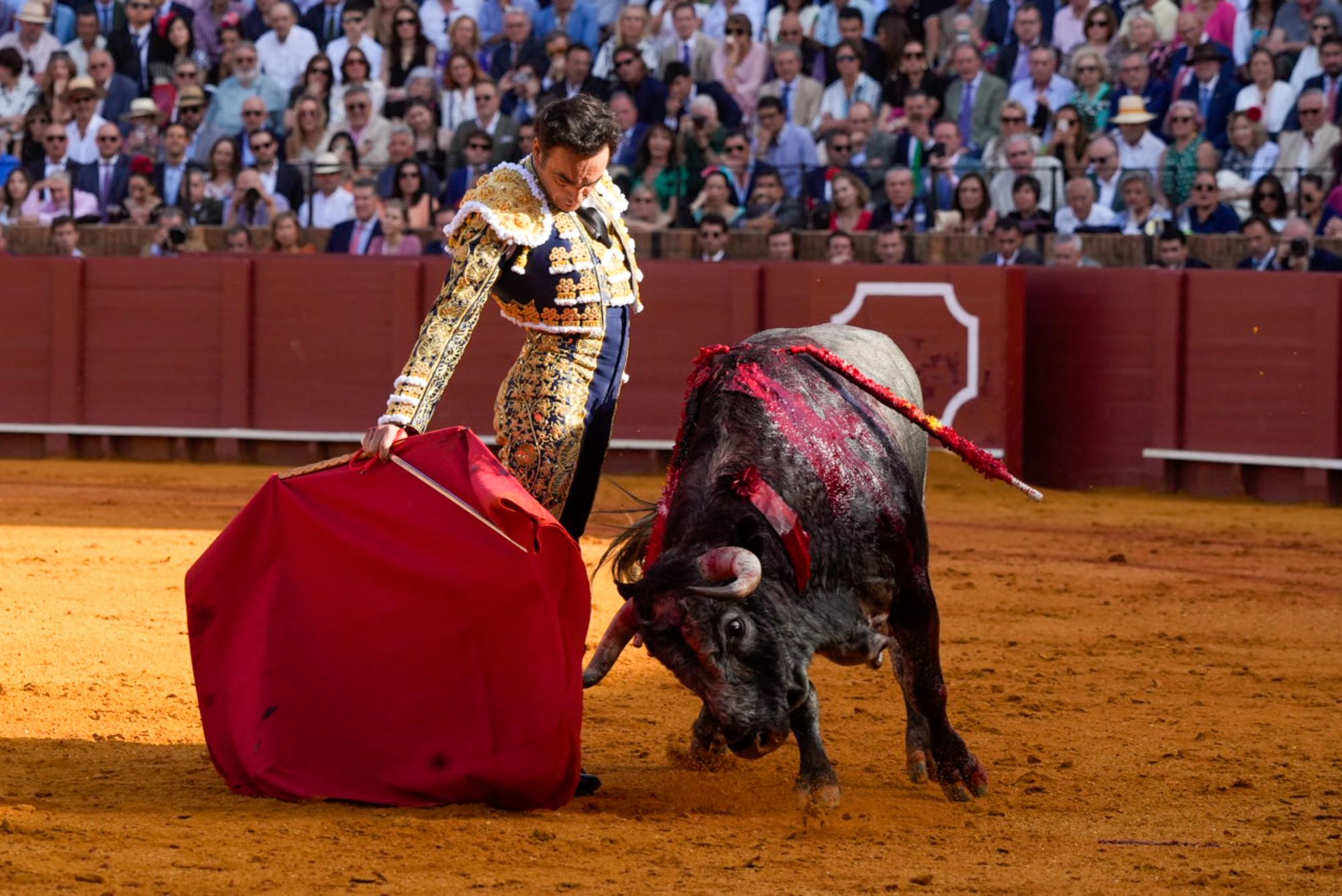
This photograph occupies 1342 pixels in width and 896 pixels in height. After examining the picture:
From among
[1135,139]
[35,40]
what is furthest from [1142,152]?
[35,40]

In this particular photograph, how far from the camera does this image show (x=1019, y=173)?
8758 mm

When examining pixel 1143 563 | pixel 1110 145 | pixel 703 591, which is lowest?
pixel 1143 563

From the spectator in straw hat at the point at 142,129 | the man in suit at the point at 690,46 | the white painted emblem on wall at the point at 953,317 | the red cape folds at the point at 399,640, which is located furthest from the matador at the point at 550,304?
the spectator in straw hat at the point at 142,129

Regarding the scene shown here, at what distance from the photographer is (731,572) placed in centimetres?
307

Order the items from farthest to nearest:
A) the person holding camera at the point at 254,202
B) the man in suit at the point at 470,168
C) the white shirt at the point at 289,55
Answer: the white shirt at the point at 289,55
the person holding camera at the point at 254,202
the man in suit at the point at 470,168

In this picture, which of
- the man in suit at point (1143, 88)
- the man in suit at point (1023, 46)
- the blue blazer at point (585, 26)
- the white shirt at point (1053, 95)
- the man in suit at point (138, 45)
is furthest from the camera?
the man in suit at point (138, 45)

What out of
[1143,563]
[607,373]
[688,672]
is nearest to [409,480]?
[607,373]

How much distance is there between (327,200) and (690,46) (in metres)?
2.13

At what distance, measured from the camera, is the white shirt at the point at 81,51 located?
37.1 feet

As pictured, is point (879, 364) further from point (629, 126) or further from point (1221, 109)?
point (629, 126)

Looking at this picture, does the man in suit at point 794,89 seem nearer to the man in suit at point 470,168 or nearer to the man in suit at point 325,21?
the man in suit at point 470,168

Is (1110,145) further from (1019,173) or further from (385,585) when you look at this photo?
(385,585)

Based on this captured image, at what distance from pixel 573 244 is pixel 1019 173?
564 centimetres

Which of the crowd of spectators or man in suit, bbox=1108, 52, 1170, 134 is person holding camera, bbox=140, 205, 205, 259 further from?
man in suit, bbox=1108, 52, 1170, 134
